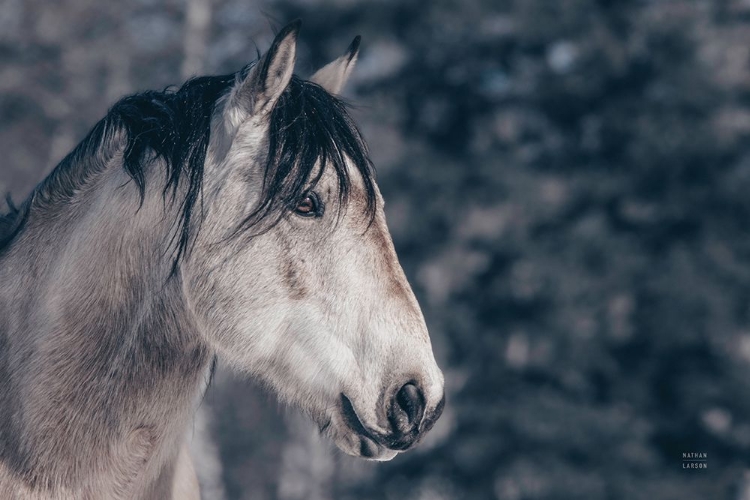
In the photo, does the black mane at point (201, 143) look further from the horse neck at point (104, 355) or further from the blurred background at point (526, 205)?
the blurred background at point (526, 205)

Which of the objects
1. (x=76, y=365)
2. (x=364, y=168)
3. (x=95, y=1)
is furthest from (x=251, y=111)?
(x=95, y=1)

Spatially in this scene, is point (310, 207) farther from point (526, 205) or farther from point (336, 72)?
point (526, 205)

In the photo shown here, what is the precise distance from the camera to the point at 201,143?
2.02m

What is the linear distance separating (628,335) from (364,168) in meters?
6.19

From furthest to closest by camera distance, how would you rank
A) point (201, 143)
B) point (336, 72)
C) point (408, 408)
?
point (336, 72) < point (201, 143) < point (408, 408)

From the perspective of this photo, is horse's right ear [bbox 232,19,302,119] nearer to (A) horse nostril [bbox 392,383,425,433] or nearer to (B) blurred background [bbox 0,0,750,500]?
(A) horse nostril [bbox 392,383,425,433]

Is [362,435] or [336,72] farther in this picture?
[336,72]

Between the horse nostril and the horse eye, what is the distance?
53 centimetres

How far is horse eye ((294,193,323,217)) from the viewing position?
6.61 feet

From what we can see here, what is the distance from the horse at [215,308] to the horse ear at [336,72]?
1.43 feet

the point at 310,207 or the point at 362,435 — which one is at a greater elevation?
the point at 310,207

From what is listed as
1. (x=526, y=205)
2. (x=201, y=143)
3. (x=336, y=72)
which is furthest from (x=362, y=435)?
(x=526, y=205)

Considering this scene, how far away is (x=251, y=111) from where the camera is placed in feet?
6.64

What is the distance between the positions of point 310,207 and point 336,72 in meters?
0.66
